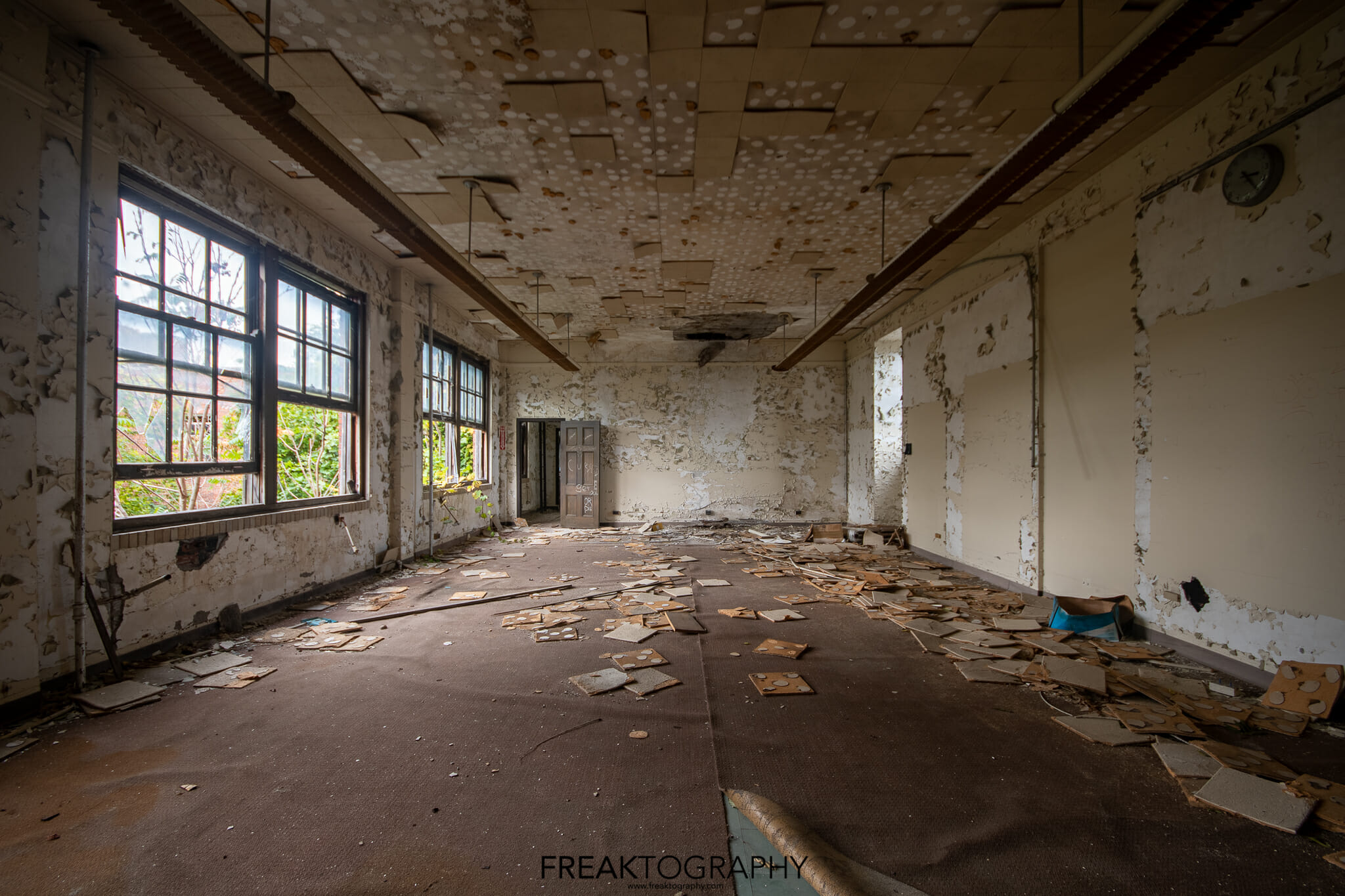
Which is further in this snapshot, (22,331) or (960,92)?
(960,92)

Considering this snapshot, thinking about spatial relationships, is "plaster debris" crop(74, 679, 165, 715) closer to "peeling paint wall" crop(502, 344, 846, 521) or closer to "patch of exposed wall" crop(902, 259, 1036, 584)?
"patch of exposed wall" crop(902, 259, 1036, 584)

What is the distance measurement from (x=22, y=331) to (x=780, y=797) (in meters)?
4.01

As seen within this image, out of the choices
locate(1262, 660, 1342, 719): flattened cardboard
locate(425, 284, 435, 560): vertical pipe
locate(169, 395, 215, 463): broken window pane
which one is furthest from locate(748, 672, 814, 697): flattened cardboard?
locate(425, 284, 435, 560): vertical pipe

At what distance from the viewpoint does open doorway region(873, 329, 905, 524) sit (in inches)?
339

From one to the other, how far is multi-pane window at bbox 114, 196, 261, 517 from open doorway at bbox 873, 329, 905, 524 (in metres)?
7.94

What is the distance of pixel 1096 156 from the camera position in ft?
12.6

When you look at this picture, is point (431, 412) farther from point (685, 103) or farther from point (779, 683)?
point (779, 683)

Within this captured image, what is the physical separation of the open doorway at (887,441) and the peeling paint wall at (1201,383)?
339cm

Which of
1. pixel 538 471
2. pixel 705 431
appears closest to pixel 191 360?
pixel 705 431

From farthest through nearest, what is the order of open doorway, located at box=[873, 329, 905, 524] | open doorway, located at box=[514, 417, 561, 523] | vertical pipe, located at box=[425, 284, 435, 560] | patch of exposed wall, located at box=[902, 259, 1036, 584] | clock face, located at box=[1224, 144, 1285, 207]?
open doorway, located at box=[514, 417, 561, 523]
open doorway, located at box=[873, 329, 905, 524]
vertical pipe, located at box=[425, 284, 435, 560]
patch of exposed wall, located at box=[902, 259, 1036, 584]
clock face, located at box=[1224, 144, 1285, 207]

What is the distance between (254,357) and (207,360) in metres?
0.43

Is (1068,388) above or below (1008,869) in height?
above

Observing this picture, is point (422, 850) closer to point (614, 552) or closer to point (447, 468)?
point (614, 552)

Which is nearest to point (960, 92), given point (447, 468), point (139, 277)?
point (139, 277)
